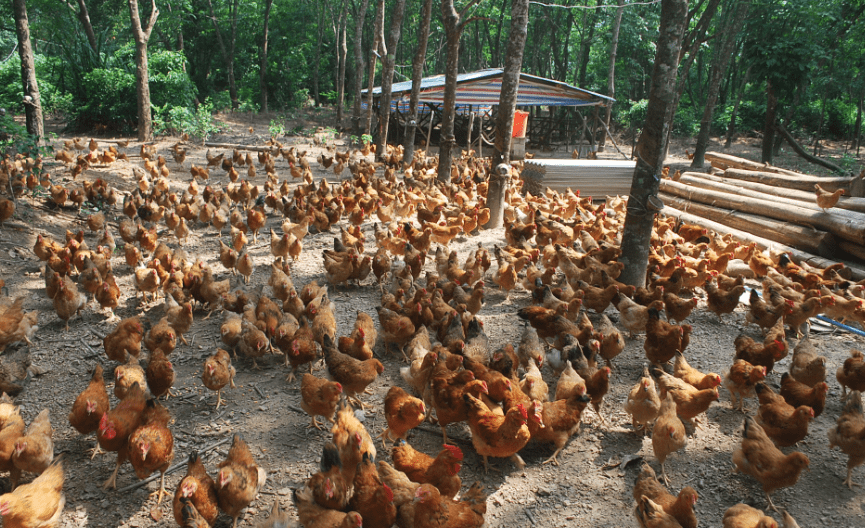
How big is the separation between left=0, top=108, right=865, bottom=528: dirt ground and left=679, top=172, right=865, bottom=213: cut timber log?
4679 mm

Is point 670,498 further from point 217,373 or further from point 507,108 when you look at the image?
point 507,108

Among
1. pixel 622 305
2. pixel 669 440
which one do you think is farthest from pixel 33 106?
pixel 669 440

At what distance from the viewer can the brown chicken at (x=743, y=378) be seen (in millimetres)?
5154

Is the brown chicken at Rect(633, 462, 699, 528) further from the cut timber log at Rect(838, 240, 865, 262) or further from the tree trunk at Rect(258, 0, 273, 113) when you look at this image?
the tree trunk at Rect(258, 0, 273, 113)

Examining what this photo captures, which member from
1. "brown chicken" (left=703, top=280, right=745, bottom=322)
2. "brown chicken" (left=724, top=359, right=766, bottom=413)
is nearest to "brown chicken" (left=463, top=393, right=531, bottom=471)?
"brown chicken" (left=724, top=359, right=766, bottom=413)

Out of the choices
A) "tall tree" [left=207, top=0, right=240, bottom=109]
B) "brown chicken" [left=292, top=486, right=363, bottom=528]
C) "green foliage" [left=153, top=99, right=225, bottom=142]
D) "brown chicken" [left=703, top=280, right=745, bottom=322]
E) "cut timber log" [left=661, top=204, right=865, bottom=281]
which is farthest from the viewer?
"tall tree" [left=207, top=0, right=240, bottom=109]

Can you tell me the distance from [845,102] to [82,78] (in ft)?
138

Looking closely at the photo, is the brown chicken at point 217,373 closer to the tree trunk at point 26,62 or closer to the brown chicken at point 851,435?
the brown chicken at point 851,435

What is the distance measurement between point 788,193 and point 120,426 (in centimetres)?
1396

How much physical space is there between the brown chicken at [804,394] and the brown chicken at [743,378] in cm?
22

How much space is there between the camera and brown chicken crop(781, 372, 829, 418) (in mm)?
4859

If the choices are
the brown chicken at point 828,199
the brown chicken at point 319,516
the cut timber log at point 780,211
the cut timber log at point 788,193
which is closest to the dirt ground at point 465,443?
the brown chicken at point 319,516

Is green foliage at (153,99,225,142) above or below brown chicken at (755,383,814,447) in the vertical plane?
above

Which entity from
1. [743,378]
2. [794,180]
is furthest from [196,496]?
[794,180]
